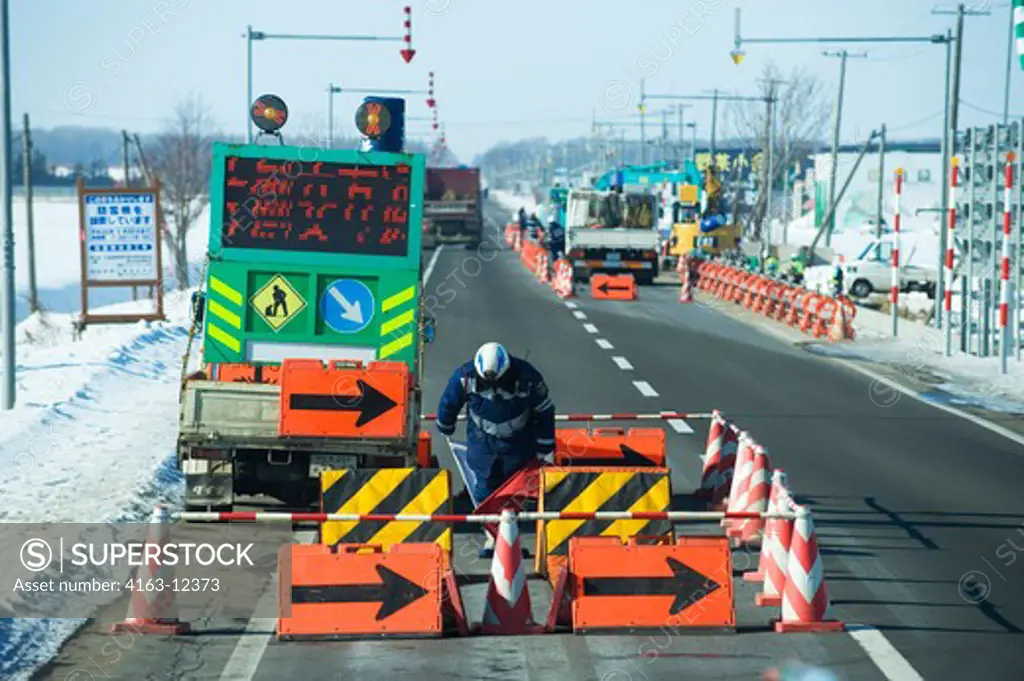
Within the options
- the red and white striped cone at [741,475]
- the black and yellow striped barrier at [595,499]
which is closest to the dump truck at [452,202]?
the red and white striped cone at [741,475]

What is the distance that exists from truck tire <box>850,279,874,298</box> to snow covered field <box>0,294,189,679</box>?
26.0 m

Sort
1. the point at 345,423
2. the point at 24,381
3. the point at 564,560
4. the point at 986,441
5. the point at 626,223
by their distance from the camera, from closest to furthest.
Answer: the point at 564,560, the point at 345,423, the point at 986,441, the point at 24,381, the point at 626,223

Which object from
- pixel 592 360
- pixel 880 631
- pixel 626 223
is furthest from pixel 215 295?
pixel 626 223

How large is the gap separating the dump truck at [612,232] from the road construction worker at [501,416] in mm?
36707

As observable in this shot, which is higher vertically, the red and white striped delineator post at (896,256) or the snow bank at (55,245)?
the red and white striped delineator post at (896,256)

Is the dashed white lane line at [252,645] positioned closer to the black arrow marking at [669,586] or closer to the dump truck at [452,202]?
the black arrow marking at [669,586]

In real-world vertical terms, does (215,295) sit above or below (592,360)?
above

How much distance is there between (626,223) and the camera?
5128 centimetres

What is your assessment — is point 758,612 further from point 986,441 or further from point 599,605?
point 986,441

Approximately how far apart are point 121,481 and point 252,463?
66.7 inches

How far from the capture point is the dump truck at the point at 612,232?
50531 millimetres

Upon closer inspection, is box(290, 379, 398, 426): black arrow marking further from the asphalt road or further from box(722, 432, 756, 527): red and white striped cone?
box(722, 432, 756, 527): red and white striped cone

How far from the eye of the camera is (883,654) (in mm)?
10461

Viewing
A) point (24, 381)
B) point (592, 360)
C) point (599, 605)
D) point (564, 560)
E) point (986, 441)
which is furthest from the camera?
point (592, 360)
